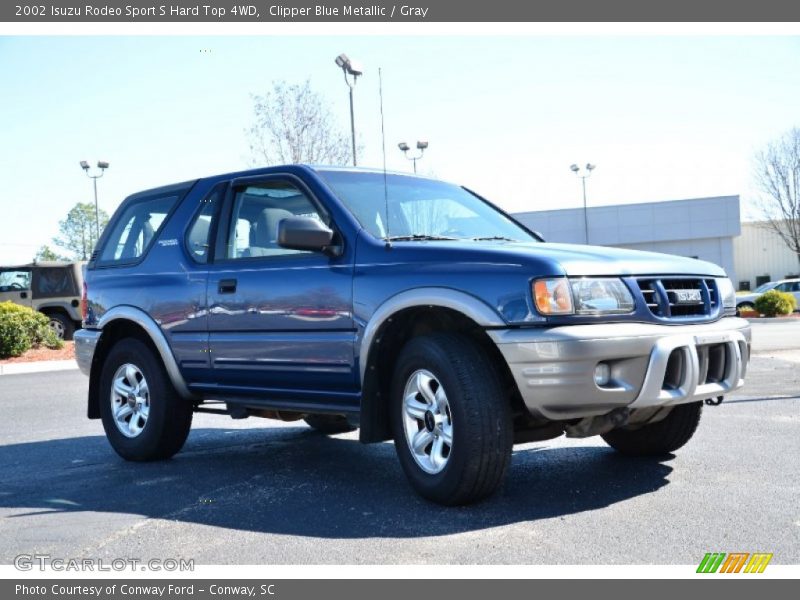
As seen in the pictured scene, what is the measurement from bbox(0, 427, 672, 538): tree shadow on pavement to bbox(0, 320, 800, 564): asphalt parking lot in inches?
0.6

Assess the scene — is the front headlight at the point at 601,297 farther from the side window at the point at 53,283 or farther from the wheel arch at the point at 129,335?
the side window at the point at 53,283

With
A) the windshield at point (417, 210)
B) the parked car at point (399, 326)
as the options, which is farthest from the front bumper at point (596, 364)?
the windshield at point (417, 210)

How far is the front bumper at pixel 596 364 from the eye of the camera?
14.0ft

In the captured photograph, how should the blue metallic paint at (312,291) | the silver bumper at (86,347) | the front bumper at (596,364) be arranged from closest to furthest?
the front bumper at (596,364) → the blue metallic paint at (312,291) → the silver bumper at (86,347)

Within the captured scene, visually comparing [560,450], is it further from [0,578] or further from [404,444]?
[0,578]

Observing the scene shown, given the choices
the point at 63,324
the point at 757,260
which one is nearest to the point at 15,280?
the point at 63,324

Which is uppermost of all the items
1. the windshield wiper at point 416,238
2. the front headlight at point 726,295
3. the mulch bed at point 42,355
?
the windshield wiper at point 416,238

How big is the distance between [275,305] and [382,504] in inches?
55.5

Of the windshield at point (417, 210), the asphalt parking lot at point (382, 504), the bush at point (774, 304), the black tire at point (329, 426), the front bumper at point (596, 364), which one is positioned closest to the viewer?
the asphalt parking lot at point (382, 504)

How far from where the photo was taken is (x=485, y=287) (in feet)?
14.8

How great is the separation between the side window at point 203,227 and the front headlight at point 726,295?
3288 millimetres

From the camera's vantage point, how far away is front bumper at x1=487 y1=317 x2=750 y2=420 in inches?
167

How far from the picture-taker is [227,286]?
5.79m

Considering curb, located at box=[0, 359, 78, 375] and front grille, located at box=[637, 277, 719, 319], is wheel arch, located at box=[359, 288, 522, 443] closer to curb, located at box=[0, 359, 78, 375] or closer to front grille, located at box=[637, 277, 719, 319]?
front grille, located at box=[637, 277, 719, 319]
